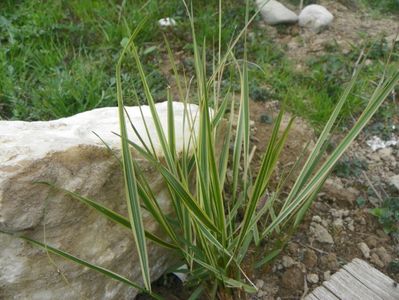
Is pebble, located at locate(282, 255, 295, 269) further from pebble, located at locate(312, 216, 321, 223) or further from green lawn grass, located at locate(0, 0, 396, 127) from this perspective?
green lawn grass, located at locate(0, 0, 396, 127)

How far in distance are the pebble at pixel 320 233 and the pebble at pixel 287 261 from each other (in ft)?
0.54

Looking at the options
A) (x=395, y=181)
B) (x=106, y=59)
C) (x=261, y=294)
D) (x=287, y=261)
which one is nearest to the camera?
(x=261, y=294)

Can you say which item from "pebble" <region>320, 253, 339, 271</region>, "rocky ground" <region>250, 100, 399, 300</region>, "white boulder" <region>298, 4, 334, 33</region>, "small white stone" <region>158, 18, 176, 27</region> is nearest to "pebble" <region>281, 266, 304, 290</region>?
"rocky ground" <region>250, 100, 399, 300</region>

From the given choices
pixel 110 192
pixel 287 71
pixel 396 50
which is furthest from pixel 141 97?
pixel 396 50

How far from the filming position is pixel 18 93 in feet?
8.20

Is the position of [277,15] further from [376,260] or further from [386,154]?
[376,260]

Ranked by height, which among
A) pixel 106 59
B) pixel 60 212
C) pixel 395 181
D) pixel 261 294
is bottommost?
pixel 261 294

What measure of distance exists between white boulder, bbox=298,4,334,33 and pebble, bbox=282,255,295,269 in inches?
74.1

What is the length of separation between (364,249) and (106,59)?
175cm

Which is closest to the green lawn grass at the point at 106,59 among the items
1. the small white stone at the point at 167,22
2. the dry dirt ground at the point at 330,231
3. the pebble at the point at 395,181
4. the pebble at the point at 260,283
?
the small white stone at the point at 167,22

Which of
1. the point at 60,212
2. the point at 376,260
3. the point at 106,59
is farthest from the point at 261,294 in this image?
the point at 106,59

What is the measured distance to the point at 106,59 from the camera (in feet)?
9.04

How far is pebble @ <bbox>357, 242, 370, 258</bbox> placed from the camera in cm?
193

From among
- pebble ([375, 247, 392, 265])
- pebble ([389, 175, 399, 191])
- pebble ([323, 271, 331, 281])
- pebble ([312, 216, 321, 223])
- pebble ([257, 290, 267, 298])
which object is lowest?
pebble ([257, 290, 267, 298])
